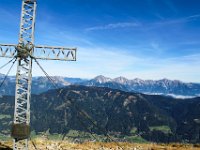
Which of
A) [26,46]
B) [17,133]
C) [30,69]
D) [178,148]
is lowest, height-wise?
[178,148]

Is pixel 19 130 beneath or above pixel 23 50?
beneath

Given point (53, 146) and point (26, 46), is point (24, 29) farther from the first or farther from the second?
point (53, 146)

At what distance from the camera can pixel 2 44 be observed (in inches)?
1147

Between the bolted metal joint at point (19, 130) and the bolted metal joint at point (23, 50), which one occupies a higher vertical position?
the bolted metal joint at point (23, 50)

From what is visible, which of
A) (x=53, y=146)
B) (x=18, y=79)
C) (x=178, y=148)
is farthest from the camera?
(x=178, y=148)

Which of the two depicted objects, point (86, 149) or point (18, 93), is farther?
point (86, 149)

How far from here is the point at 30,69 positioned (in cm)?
2927

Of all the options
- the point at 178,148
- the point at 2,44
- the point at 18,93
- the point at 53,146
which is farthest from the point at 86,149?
the point at 2,44

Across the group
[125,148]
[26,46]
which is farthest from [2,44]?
[125,148]

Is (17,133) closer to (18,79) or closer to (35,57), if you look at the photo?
(18,79)

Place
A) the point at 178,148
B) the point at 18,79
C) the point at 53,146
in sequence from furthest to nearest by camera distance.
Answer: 1. the point at 178,148
2. the point at 53,146
3. the point at 18,79

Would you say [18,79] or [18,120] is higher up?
[18,79]

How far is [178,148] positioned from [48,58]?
29884 millimetres

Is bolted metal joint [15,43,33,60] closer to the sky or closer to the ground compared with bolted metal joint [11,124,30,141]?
closer to the sky
